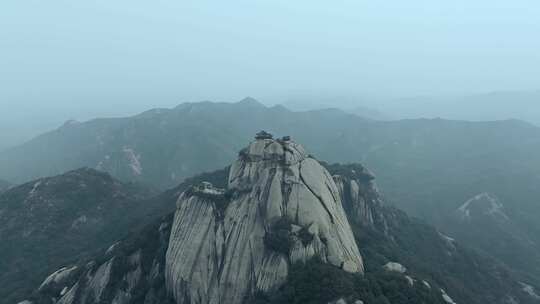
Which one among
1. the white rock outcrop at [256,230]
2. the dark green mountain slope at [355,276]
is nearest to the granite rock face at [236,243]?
the white rock outcrop at [256,230]

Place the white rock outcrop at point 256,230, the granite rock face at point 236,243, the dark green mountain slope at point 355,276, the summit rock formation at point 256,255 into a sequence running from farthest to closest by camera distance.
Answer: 1. the granite rock face at point 236,243
2. the white rock outcrop at point 256,230
3. the summit rock formation at point 256,255
4. the dark green mountain slope at point 355,276

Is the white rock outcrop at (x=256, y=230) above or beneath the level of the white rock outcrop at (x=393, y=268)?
above

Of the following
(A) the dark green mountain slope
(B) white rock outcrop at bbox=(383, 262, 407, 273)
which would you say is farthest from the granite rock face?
(B) white rock outcrop at bbox=(383, 262, 407, 273)

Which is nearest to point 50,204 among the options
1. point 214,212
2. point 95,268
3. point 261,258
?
point 95,268

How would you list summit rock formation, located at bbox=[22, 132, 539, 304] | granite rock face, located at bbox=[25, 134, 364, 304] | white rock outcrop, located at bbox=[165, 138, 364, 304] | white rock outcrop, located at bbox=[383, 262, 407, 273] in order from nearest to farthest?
summit rock formation, located at bbox=[22, 132, 539, 304], white rock outcrop, located at bbox=[165, 138, 364, 304], granite rock face, located at bbox=[25, 134, 364, 304], white rock outcrop, located at bbox=[383, 262, 407, 273]

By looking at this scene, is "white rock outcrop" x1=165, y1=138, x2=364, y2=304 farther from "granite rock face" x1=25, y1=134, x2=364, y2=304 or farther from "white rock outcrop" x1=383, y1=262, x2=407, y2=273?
"white rock outcrop" x1=383, y1=262, x2=407, y2=273

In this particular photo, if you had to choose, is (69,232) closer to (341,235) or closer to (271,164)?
(271,164)

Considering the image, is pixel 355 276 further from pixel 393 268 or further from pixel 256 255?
pixel 256 255

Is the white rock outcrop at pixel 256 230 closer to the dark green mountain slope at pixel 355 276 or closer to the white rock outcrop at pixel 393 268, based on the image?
the dark green mountain slope at pixel 355 276

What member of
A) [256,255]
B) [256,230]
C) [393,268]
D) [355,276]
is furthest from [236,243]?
[393,268]
